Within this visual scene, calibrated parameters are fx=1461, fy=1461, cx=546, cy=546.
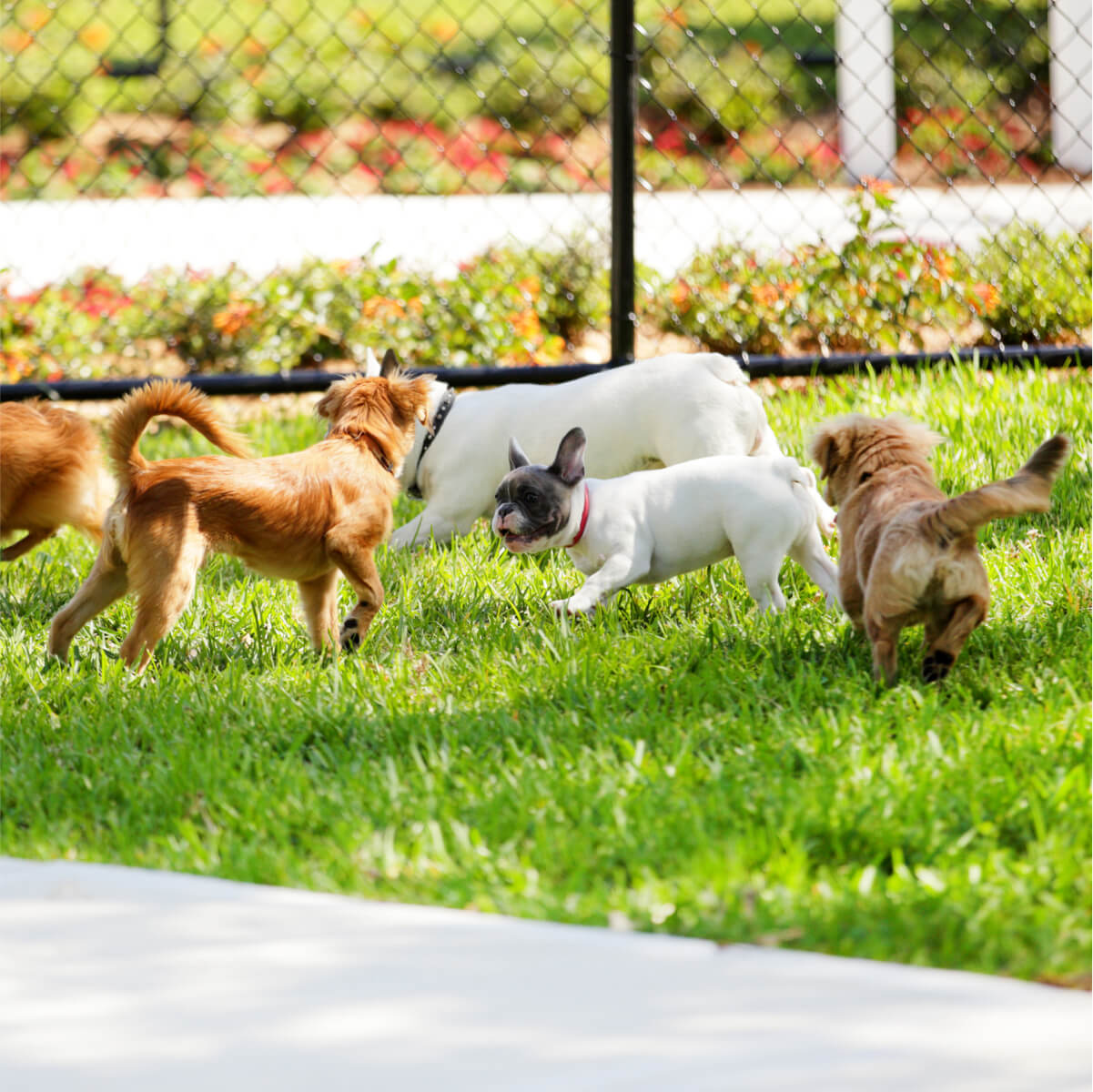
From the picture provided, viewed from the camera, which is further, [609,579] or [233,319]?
[233,319]

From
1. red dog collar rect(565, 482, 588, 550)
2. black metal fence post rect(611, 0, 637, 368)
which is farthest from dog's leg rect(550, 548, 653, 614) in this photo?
black metal fence post rect(611, 0, 637, 368)

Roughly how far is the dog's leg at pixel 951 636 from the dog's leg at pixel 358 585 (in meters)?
1.60

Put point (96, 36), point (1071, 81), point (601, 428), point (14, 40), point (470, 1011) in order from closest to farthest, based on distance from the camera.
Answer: point (470, 1011) → point (601, 428) → point (1071, 81) → point (14, 40) → point (96, 36)

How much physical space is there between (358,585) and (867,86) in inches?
428

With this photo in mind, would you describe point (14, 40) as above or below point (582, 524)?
above

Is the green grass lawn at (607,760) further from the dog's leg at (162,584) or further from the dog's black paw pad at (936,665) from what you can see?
the dog's leg at (162,584)

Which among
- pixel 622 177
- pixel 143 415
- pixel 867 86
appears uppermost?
pixel 867 86

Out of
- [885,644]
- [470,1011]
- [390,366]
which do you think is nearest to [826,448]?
[885,644]

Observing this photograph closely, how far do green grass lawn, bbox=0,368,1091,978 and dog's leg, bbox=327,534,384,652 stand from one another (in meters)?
0.10

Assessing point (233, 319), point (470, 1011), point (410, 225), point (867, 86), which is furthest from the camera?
point (867, 86)

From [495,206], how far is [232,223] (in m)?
2.54

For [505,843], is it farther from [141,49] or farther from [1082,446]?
[141,49]

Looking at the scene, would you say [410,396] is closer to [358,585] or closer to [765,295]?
[358,585]

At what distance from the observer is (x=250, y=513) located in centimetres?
411
